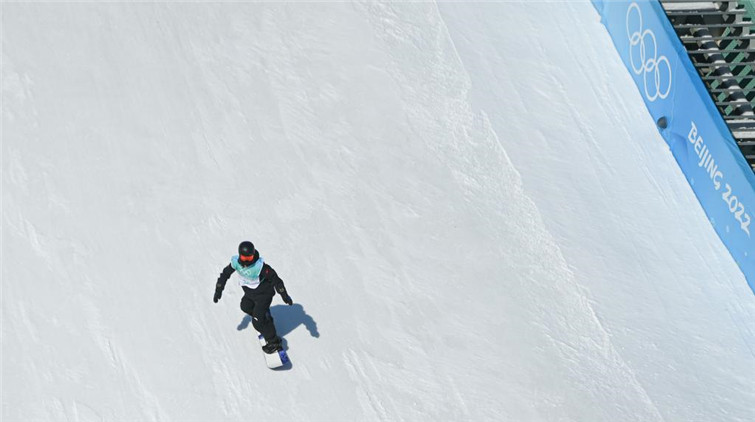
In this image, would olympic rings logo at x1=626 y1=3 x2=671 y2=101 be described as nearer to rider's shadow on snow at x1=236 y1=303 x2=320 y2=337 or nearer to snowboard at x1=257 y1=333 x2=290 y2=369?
rider's shadow on snow at x1=236 y1=303 x2=320 y2=337

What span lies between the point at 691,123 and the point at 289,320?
15.2 feet

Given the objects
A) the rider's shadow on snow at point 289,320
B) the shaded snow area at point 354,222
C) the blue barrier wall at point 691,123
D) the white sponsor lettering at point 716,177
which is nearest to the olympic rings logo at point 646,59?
the blue barrier wall at point 691,123

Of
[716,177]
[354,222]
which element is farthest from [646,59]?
[354,222]

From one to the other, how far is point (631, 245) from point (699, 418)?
201 centimetres

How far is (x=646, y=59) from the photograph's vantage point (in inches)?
474

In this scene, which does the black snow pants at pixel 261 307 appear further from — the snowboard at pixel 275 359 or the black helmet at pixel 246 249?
the black helmet at pixel 246 249

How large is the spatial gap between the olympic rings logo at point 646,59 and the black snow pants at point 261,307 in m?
5.16

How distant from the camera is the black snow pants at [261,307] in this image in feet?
28.8

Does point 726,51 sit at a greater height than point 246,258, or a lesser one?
lesser

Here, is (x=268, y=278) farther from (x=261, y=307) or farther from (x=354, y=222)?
(x=354, y=222)

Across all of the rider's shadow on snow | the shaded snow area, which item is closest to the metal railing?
the shaded snow area

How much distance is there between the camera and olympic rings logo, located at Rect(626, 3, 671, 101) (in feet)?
38.4

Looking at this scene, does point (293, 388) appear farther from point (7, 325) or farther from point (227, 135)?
point (227, 135)

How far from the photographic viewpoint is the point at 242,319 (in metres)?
9.55
